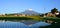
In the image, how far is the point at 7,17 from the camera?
79.1ft

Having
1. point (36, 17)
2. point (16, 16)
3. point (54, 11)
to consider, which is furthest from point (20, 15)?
point (54, 11)

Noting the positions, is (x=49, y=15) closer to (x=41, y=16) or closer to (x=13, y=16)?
(x=41, y=16)

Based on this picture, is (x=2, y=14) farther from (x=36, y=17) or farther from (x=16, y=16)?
(x=36, y=17)

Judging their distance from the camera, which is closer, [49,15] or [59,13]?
[49,15]

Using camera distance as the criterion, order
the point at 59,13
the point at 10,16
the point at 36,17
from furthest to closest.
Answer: the point at 59,13 → the point at 10,16 → the point at 36,17

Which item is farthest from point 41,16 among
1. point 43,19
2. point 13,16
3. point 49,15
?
point 13,16

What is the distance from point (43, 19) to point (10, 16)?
4.85 m

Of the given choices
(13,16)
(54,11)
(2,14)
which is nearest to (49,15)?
(54,11)

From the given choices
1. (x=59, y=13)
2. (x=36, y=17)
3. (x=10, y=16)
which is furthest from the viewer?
(x=59, y=13)

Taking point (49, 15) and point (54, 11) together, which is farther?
point (54, 11)

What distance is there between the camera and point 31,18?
23219 millimetres

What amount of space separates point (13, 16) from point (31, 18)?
2820 mm

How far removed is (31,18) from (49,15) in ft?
11.2

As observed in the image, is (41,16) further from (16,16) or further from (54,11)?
(54,11)
